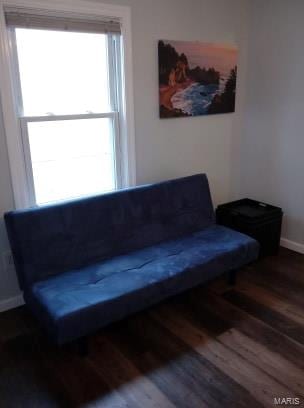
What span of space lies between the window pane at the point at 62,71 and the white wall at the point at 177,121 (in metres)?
0.28

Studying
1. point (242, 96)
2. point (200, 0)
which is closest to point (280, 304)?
point (242, 96)

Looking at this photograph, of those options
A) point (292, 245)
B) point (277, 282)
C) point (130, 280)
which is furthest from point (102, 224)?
point (292, 245)

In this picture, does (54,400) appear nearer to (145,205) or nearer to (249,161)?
(145,205)

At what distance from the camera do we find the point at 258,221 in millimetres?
3053

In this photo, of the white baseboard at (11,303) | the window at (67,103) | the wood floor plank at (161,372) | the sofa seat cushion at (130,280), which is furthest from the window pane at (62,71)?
the wood floor plank at (161,372)

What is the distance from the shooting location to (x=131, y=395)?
1.82 metres

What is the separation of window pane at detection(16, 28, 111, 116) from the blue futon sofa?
69cm

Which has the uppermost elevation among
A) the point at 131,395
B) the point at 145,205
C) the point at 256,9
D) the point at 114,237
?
the point at 256,9

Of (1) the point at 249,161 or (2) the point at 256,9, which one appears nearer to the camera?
(2) the point at 256,9

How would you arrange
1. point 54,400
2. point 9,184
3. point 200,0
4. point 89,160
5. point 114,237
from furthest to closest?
point 200,0, point 89,160, point 114,237, point 9,184, point 54,400

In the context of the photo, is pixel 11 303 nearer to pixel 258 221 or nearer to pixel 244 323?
pixel 244 323

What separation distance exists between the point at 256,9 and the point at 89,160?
207cm

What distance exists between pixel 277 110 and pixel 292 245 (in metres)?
1.27

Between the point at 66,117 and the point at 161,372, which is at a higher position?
the point at 66,117
